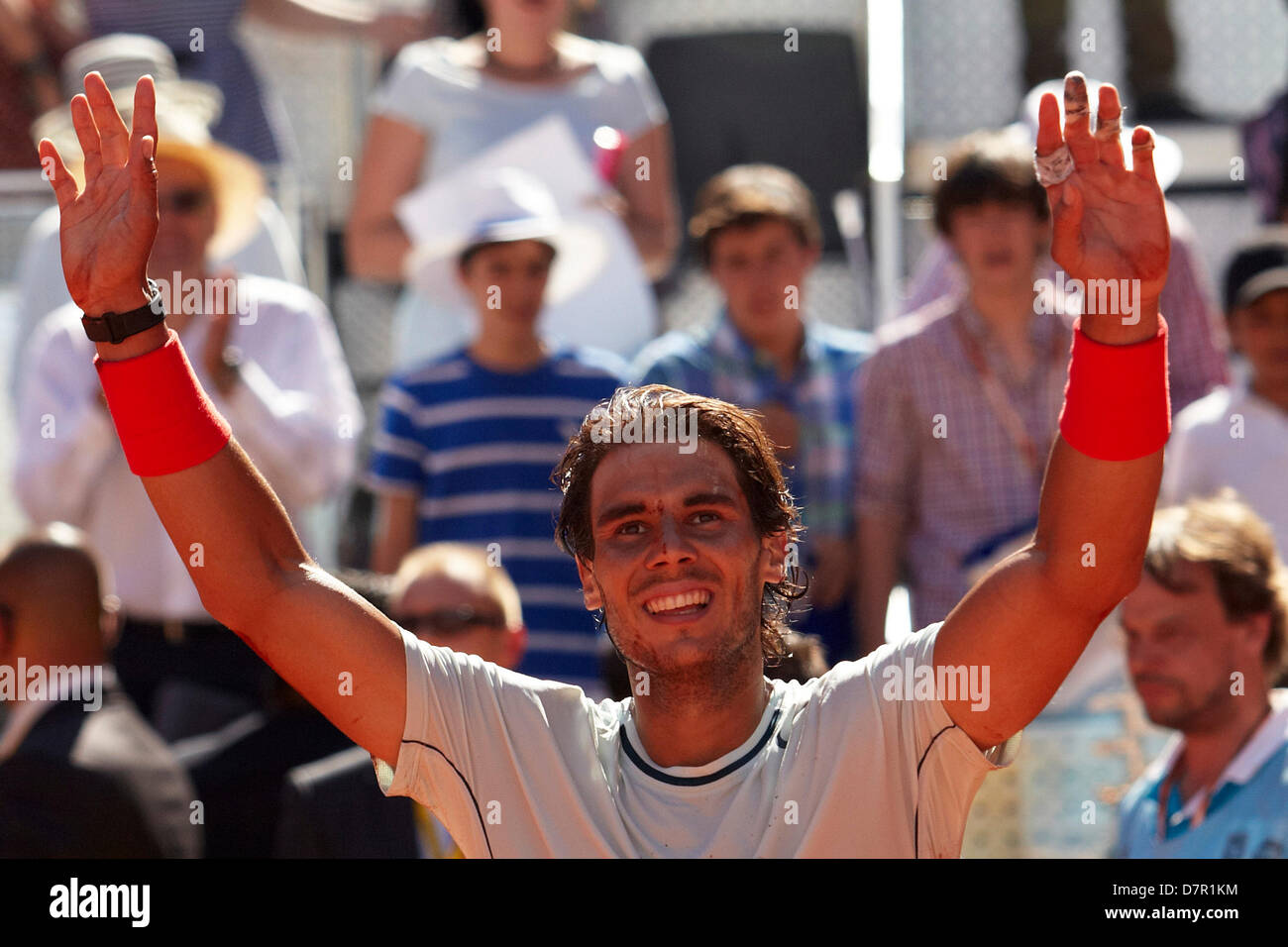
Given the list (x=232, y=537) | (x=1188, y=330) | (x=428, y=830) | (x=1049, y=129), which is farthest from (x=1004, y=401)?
(x=232, y=537)

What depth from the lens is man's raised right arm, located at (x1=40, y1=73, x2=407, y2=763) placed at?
7.75 ft

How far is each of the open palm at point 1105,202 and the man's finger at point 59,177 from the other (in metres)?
1.24

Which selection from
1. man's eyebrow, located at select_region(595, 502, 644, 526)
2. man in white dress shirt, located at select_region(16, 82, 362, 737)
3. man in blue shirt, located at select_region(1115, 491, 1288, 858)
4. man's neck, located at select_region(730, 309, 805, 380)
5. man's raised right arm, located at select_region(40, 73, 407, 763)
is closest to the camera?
man's raised right arm, located at select_region(40, 73, 407, 763)

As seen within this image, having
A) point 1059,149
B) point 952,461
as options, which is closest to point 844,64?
point 952,461

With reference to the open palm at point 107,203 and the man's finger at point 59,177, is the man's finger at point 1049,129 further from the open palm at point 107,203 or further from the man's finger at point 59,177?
the man's finger at point 59,177

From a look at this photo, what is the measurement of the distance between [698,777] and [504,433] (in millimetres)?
2321

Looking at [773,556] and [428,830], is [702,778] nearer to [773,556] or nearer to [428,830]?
[773,556]

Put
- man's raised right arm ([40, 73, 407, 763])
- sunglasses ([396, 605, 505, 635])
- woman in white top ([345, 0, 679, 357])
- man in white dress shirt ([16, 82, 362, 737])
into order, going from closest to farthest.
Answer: man's raised right arm ([40, 73, 407, 763])
sunglasses ([396, 605, 505, 635])
man in white dress shirt ([16, 82, 362, 737])
woman in white top ([345, 0, 679, 357])

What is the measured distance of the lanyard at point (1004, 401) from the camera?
456 cm

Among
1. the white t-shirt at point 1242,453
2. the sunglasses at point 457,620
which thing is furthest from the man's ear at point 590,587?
the white t-shirt at point 1242,453

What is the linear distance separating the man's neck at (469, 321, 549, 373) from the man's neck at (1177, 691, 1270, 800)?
1920 millimetres

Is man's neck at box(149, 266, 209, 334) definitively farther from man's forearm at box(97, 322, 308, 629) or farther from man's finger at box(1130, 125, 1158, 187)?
man's finger at box(1130, 125, 1158, 187)

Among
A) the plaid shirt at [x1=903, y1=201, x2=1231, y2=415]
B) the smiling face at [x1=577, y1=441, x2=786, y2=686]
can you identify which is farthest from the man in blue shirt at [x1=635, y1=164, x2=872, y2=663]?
the smiling face at [x1=577, y1=441, x2=786, y2=686]

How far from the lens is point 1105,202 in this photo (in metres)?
2.33
